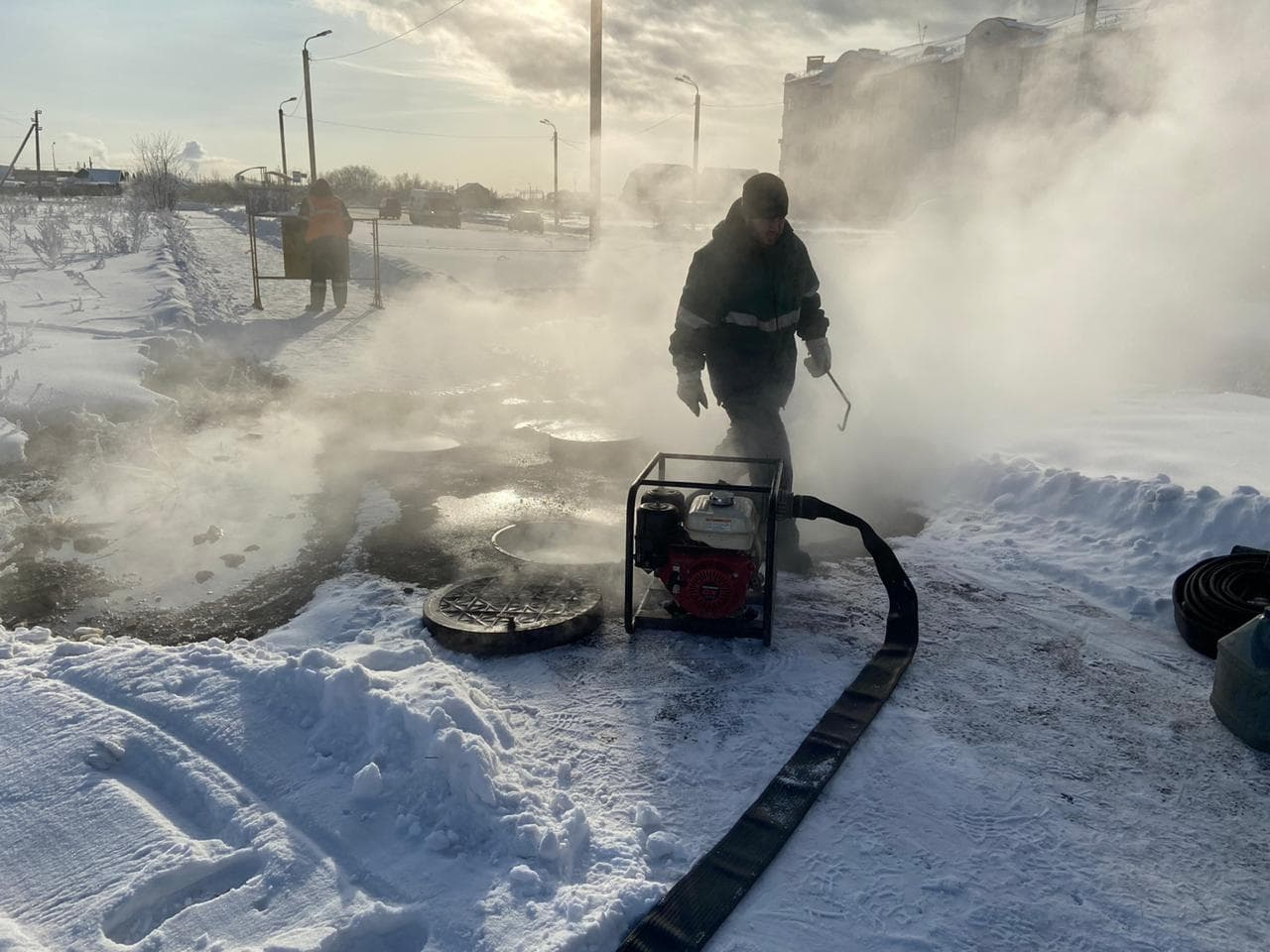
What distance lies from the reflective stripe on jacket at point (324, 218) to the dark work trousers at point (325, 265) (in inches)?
3.9

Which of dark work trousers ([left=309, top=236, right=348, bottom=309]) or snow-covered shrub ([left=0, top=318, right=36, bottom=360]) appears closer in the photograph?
snow-covered shrub ([left=0, top=318, right=36, bottom=360])

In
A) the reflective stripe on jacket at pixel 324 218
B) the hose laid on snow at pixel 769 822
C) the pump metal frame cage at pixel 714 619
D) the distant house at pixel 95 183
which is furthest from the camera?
the distant house at pixel 95 183

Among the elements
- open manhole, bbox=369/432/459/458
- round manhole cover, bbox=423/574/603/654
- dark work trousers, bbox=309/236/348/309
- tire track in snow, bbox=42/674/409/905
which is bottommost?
tire track in snow, bbox=42/674/409/905

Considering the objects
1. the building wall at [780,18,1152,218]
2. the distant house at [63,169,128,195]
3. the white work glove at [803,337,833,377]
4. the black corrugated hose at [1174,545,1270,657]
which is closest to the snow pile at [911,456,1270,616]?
the black corrugated hose at [1174,545,1270,657]

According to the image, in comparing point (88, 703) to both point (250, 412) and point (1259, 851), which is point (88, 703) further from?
point (250, 412)

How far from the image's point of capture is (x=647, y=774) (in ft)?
9.37

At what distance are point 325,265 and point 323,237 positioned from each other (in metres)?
0.40

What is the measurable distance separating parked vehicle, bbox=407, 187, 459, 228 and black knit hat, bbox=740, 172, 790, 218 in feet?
125

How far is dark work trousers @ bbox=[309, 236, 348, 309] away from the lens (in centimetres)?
1231

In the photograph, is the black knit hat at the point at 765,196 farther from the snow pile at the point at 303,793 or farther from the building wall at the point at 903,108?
the building wall at the point at 903,108

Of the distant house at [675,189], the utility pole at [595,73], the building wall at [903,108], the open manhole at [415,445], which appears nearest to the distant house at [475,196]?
the building wall at [903,108]

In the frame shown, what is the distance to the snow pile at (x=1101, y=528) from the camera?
445cm

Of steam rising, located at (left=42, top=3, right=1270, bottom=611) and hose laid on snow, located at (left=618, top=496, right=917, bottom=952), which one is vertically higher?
steam rising, located at (left=42, top=3, right=1270, bottom=611)

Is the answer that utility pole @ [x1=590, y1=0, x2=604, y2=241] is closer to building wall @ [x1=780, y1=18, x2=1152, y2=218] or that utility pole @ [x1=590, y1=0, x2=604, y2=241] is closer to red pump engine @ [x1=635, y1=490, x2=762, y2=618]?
building wall @ [x1=780, y1=18, x2=1152, y2=218]
